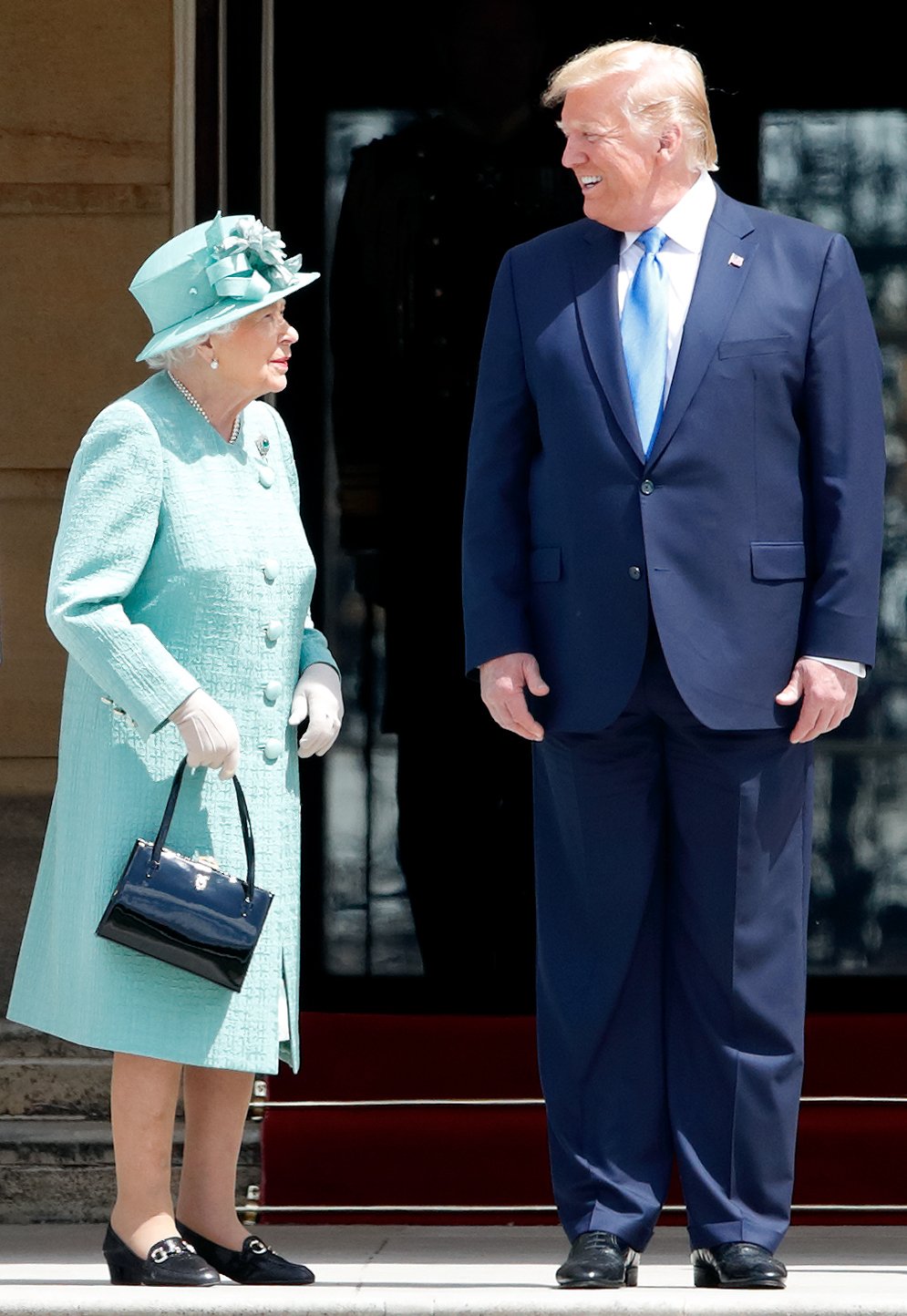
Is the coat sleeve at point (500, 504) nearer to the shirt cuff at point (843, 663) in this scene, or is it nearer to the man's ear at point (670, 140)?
the man's ear at point (670, 140)

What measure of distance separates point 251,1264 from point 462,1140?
1429 millimetres

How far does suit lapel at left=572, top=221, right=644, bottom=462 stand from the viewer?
3.85 metres

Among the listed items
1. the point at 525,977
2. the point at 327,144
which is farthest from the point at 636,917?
the point at 327,144

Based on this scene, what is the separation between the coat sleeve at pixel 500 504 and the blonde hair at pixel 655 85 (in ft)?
1.22

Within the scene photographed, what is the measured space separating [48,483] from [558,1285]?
8.93 ft

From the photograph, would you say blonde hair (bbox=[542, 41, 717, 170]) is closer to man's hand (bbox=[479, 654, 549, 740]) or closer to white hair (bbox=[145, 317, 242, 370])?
white hair (bbox=[145, 317, 242, 370])

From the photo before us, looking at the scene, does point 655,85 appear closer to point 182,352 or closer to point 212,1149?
point 182,352

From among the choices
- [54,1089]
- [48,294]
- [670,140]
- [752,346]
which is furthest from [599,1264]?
[48,294]

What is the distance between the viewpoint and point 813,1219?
16.8 feet

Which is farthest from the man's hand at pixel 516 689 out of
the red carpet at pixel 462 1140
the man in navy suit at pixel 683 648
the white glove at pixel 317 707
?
the red carpet at pixel 462 1140

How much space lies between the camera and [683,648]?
12.4 ft

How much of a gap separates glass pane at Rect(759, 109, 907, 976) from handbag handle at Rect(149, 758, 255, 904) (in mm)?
2363

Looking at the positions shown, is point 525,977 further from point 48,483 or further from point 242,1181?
point 48,483

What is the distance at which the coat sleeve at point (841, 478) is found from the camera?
381 cm
